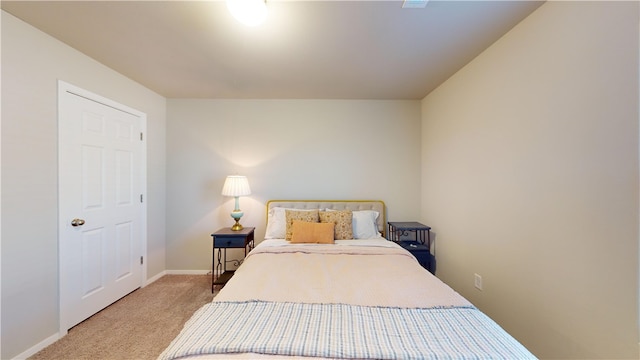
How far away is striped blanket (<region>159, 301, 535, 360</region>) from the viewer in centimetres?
88

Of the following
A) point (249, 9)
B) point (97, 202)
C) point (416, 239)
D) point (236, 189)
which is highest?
point (249, 9)

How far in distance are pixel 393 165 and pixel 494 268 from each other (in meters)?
1.66

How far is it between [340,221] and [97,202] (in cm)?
251

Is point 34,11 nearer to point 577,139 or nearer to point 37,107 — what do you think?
point 37,107

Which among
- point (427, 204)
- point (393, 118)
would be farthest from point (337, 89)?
point (427, 204)

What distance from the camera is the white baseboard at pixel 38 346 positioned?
163 centimetres

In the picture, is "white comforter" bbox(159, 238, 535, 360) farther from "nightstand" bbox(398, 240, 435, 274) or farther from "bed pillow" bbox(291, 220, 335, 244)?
"nightstand" bbox(398, 240, 435, 274)

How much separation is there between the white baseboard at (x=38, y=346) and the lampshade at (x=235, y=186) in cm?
179

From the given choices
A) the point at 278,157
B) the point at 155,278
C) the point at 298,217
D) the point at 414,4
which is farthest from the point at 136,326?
the point at 414,4

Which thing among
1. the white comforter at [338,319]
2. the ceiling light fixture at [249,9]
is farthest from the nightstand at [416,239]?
the ceiling light fixture at [249,9]

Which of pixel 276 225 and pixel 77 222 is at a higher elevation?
pixel 77 222

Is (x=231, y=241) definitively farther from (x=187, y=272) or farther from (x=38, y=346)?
(x=38, y=346)

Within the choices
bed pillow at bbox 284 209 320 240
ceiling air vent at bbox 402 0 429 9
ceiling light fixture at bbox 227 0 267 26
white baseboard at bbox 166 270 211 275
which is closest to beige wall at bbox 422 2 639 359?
ceiling air vent at bbox 402 0 429 9

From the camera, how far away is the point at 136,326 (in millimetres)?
2020
